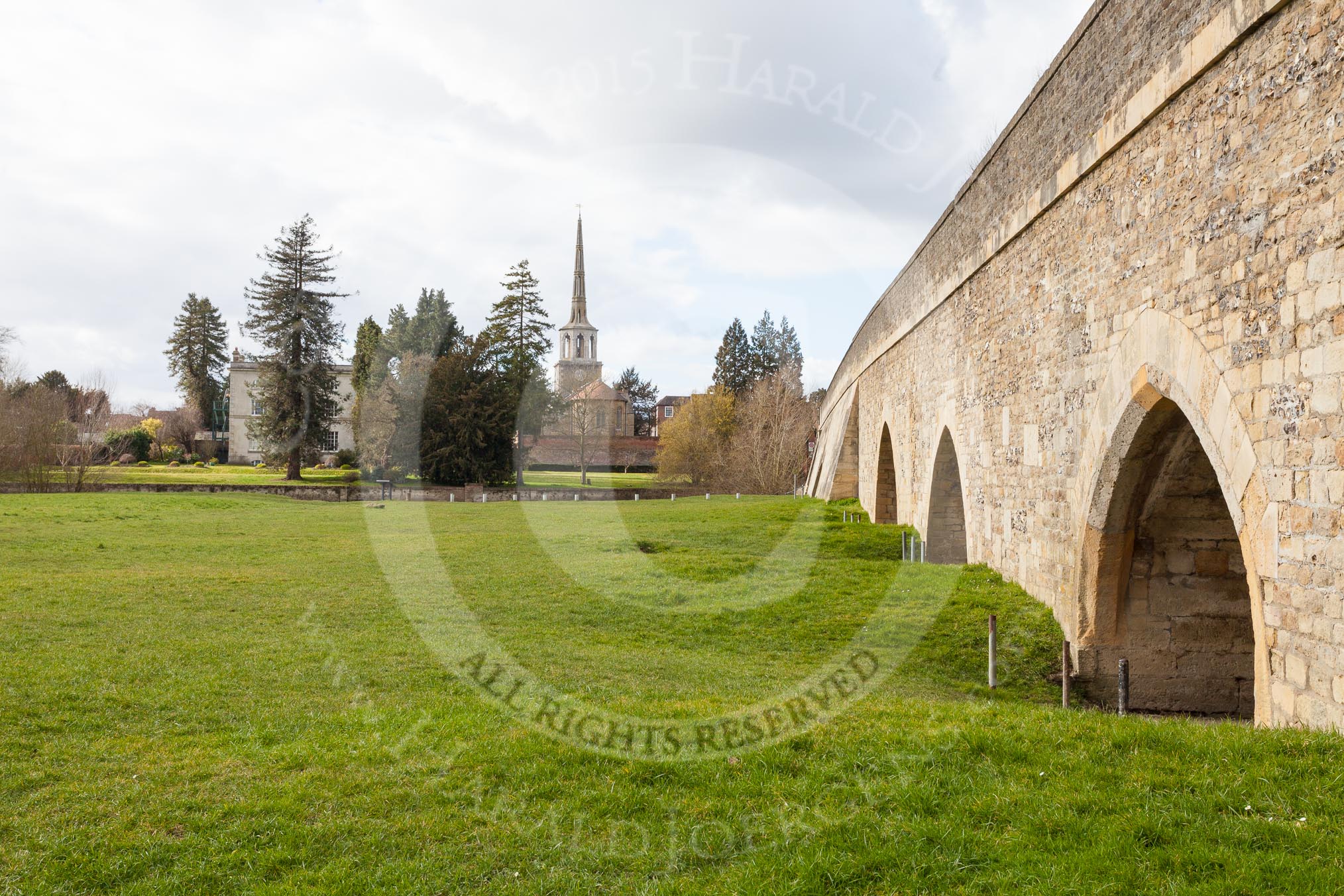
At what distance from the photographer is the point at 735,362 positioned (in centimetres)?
6988

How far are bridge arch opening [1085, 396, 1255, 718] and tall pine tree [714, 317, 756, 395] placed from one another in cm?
6059

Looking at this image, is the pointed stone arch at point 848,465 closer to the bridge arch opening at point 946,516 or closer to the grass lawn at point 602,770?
the bridge arch opening at point 946,516

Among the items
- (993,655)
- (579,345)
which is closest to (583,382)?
(579,345)

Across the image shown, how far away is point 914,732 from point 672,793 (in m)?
1.51

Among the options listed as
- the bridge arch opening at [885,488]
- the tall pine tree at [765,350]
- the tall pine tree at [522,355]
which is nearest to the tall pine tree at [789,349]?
A: the tall pine tree at [765,350]

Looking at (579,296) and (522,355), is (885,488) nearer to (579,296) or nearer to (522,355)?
(522,355)

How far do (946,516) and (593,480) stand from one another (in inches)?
1266

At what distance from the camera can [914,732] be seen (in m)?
5.15

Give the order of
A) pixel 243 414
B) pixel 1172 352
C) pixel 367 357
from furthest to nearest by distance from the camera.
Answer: pixel 243 414 < pixel 367 357 < pixel 1172 352

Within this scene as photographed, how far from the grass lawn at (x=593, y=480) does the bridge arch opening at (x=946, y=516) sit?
2331cm

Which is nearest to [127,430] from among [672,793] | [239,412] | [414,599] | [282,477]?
[239,412]

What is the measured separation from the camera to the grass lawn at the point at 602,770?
3670mm

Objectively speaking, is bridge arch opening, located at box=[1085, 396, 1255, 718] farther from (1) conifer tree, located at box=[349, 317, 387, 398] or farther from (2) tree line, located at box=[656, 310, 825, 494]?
(1) conifer tree, located at box=[349, 317, 387, 398]

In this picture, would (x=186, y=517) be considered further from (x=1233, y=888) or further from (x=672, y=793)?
(x=1233, y=888)
